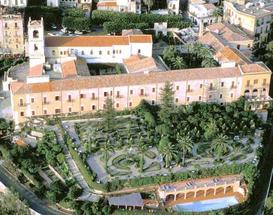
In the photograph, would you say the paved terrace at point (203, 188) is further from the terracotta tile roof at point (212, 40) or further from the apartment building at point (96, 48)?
the terracotta tile roof at point (212, 40)

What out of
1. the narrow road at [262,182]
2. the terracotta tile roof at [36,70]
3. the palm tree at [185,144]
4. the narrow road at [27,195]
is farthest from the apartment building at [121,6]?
the narrow road at [27,195]

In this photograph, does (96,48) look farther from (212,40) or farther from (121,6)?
(121,6)

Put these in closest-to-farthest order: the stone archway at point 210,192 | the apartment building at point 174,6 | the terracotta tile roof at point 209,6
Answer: the stone archway at point 210,192, the terracotta tile roof at point 209,6, the apartment building at point 174,6

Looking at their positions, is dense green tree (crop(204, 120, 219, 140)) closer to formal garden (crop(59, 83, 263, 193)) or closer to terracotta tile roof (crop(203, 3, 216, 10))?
formal garden (crop(59, 83, 263, 193))

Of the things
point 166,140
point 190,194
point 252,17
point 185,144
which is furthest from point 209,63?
point 190,194

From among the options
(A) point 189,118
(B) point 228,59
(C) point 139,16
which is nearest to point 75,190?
(A) point 189,118

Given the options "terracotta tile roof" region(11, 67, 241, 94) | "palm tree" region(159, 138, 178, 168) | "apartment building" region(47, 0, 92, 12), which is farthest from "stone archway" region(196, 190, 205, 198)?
"apartment building" region(47, 0, 92, 12)
